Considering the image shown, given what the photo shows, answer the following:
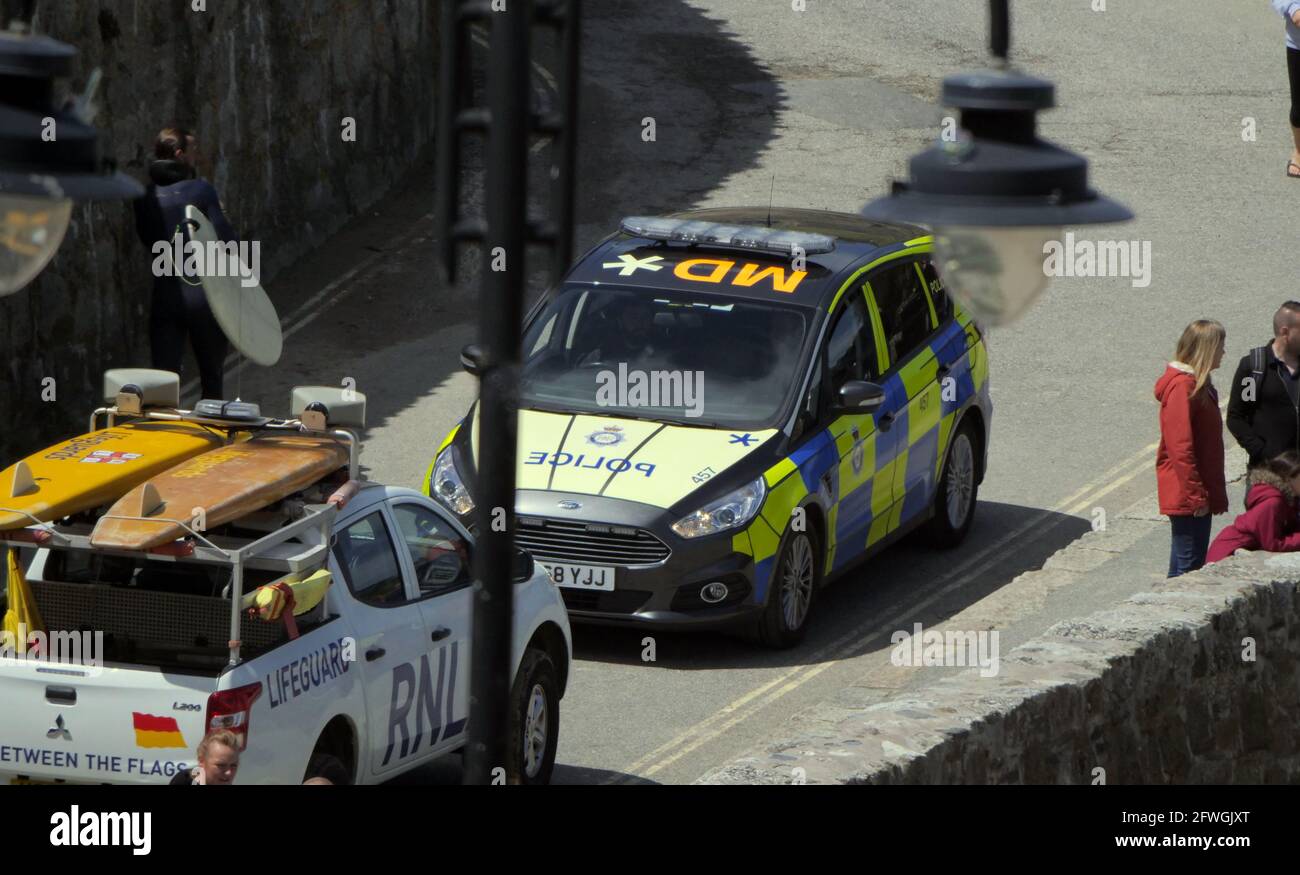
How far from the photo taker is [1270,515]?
12.6 metres

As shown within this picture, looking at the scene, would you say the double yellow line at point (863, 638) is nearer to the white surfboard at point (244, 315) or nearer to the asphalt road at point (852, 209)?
the asphalt road at point (852, 209)

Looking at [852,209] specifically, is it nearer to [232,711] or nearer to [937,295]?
[937,295]

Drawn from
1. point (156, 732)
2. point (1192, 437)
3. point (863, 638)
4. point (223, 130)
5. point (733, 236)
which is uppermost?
point (223, 130)

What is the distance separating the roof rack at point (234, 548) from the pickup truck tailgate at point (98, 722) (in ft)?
0.98

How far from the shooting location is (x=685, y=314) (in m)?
13.8

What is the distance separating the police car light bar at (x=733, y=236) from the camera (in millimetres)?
14031

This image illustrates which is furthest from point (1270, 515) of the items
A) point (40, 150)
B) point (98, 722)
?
point (40, 150)

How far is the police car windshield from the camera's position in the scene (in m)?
13.3

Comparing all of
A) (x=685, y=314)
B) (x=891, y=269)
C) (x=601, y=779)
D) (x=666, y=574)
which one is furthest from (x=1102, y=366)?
(x=601, y=779)

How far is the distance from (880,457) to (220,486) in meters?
5.68

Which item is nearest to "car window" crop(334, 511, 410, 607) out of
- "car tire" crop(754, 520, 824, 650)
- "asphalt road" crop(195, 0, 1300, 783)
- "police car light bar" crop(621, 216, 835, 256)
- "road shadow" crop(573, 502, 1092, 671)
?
"asphalt road" crop(195, 0, 1300, 783)

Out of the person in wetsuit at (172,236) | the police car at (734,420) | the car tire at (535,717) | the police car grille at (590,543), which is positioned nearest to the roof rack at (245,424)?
the car tire at (535,717)

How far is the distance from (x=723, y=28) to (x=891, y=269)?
15360 mm
